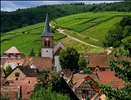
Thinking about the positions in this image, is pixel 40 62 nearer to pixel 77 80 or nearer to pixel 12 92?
pixel 77 80

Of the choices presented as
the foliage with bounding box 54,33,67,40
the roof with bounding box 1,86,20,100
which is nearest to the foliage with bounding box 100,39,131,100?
the roof with bounding box 1,86,20,100

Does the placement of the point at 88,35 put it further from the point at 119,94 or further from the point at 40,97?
the point at 119,94

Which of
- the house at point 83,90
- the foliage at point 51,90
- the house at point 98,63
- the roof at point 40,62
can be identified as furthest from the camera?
the roof at point 40,62

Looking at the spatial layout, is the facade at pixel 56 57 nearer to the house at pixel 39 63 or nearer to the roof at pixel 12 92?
the house at pixel 39 63

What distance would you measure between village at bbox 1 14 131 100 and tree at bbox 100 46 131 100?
38.9ft

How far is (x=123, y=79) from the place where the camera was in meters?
12.9

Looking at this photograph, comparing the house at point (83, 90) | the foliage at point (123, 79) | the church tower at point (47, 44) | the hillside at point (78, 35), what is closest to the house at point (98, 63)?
the church tower at point (47, 44)

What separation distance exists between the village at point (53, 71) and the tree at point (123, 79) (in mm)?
11861

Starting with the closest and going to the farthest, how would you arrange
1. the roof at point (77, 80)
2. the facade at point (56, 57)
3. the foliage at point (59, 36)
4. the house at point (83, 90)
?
the house at point (83, 90) < the roof at point (77, 80) < the facade at point (56, 57) < the foliage at point (59, 36)

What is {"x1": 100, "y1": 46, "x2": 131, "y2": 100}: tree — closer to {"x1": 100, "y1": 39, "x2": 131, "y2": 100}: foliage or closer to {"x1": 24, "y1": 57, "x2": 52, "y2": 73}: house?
{"x1": 100, "y1": 39, "x2": 131, "y2": 100}: foliage

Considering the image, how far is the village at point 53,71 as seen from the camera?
1662 inches

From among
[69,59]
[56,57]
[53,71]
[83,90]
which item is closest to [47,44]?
[56,57]

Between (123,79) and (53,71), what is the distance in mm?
47151

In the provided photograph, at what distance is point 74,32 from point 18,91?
89044 mm
